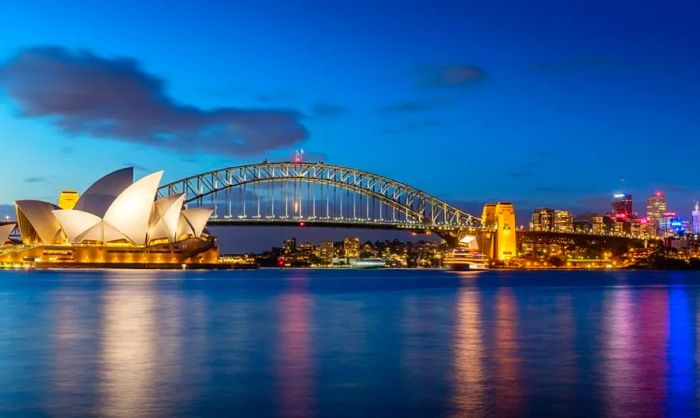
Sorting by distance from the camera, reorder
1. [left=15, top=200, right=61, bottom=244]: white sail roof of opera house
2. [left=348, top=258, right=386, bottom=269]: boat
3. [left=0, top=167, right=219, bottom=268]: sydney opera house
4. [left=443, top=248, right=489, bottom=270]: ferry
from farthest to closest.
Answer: [left=348, top=258, right=386, bottom=269]: boat
[left=443, top=248, right=489, bottom=270]: ferry
[left=15, top=200, right=61, bottom=244]: white sail roof of opera house
[left=0, top=167, right=219, bottom=268]: sydney opera house

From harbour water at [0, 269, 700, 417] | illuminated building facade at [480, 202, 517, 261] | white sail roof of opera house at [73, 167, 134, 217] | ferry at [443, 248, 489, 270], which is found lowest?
harbour water at [0, 269, 700, 417]

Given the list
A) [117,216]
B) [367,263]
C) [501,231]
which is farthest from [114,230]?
[367,263]

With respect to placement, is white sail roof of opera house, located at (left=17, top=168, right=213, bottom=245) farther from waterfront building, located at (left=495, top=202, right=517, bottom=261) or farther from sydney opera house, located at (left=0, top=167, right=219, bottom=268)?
waterfront building, located at (left=495, top=202, right=517, bottom=261)

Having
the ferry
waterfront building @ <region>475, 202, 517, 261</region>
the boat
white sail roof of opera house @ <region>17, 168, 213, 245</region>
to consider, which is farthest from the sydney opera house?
the boat

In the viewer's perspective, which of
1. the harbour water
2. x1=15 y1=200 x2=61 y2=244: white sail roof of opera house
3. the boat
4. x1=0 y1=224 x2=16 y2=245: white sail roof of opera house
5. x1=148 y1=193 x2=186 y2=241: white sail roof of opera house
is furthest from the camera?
the boat

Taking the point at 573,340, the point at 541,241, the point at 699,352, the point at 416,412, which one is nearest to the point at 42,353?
the point at 416,412

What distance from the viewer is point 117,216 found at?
8106 centimetres

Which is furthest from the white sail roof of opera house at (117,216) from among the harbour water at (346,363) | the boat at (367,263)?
the boat at (367,263)

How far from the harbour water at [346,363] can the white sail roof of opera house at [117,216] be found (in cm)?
4880

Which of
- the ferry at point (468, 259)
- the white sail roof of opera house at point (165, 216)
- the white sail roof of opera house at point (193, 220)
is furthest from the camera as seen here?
the ferry at point (468, 259)

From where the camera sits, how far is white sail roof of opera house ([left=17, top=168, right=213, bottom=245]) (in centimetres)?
7869

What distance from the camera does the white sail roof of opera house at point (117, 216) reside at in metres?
78.7

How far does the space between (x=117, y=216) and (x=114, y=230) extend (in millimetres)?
3353

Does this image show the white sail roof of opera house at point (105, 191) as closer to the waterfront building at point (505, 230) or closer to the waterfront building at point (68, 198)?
the waterfront building at point (68, 198)
